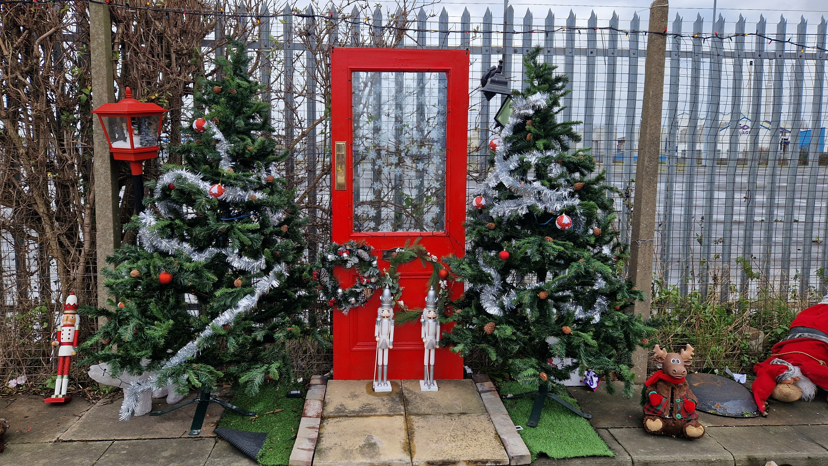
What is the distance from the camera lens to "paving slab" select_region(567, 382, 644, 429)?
14.6ft

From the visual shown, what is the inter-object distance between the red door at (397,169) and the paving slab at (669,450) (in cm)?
153

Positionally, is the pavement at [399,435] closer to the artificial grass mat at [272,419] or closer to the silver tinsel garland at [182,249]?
the artificial grass mat at [272,419]

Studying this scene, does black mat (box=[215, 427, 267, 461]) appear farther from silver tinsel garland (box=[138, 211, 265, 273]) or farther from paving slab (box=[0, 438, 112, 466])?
silver tinsel garland (box=[138, 211, 265, 273])

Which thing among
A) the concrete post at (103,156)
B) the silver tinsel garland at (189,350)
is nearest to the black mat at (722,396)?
the silver tinsel garland at (189,350)

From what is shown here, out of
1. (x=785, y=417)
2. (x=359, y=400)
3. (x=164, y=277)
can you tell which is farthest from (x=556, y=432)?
(x=164, y=277)

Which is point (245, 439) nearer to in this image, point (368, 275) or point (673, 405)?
point (368, 275)

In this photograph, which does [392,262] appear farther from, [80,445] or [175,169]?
[80,445]

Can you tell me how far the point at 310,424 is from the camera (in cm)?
416

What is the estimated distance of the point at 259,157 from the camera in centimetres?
431

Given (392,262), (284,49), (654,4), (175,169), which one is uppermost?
(654,4)

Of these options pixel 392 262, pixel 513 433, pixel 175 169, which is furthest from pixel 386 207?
pixel 513 433

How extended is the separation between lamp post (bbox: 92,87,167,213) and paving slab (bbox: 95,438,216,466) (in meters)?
1.73

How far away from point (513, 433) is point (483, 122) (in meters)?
2.78

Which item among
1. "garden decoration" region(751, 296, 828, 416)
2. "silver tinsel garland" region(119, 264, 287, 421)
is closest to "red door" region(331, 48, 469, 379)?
"silver tinsel garland" region(119, 264, 287, 421)
